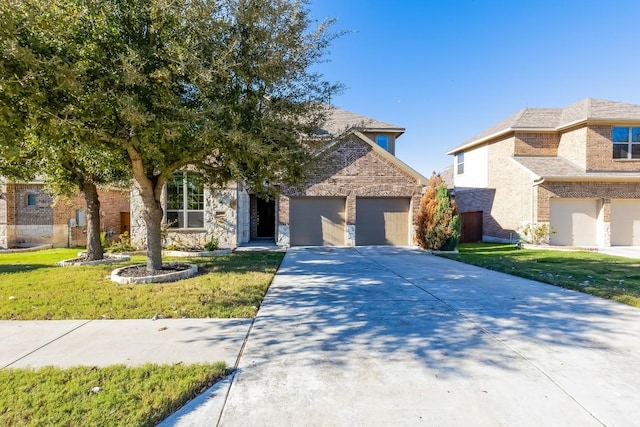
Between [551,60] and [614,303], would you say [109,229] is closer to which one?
[614,303]

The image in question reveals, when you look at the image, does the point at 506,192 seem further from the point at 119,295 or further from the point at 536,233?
the point at 119,295

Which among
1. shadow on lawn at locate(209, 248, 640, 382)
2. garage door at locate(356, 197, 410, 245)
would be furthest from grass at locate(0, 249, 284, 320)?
garage door at locate(356, 197, 410, 245)

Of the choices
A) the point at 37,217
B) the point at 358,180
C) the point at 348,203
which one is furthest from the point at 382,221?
the point at 37,217

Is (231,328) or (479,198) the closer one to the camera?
(231,328)

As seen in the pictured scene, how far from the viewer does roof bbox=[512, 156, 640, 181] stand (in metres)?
15.4

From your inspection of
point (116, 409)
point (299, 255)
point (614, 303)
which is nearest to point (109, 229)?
point (299, 255)

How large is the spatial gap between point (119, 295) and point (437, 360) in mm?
5656

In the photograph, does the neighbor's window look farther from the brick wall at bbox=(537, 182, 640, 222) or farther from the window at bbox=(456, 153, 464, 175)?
the window at bbox=(456, 153, 464, 175)

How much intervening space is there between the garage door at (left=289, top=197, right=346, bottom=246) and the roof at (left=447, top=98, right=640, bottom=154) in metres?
10.1

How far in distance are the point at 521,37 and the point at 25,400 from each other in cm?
1625

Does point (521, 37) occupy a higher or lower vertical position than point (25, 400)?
higher

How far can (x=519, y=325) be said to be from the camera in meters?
4.81

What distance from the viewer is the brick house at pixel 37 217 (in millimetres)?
15781

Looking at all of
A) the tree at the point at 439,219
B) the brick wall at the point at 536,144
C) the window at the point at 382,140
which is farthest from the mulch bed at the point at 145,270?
the brick wall at the point at 536,144
